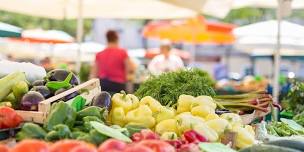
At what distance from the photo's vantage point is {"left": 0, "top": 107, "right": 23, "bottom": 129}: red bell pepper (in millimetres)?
3076

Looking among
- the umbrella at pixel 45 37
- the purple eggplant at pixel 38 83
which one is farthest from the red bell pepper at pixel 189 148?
the umbrella at pixel 45 37

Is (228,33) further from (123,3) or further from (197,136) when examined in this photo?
(197,136)

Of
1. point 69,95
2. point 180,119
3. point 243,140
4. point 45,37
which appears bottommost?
point 243,140

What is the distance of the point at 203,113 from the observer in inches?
138

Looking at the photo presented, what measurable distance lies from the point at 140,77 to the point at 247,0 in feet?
11.5

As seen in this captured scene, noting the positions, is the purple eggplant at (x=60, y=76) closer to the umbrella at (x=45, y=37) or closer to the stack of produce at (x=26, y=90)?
the stack of produce at (x=26, y=90)

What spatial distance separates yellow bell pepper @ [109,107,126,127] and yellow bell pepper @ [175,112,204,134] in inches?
13.0

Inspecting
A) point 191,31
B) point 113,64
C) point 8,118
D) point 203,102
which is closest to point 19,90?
point 8,118

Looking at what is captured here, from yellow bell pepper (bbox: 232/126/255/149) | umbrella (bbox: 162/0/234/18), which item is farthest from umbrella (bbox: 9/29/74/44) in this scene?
yellow bell pepper (bbox: 232/126/255/149)

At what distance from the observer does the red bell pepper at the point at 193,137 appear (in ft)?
9.43

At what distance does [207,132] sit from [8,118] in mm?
1060

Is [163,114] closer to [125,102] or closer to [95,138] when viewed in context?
[125,102]

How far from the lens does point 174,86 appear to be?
14.1 feet

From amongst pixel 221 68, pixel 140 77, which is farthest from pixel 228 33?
pixel 140 77
